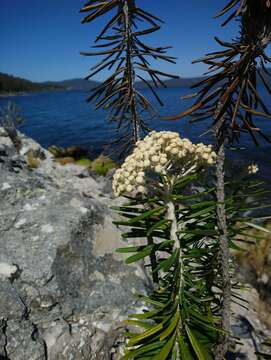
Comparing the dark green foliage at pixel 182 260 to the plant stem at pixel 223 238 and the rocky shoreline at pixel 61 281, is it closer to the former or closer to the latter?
the plant stem at pixel 223 238

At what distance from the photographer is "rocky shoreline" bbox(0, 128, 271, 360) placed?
3.04 metres

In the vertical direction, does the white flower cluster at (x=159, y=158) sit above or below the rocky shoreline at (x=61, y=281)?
above

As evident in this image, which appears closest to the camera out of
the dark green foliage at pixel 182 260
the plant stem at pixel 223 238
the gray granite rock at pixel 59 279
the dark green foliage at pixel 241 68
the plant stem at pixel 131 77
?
the dark green foliage at pixel 241 68

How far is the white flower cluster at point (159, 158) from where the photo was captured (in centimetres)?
137

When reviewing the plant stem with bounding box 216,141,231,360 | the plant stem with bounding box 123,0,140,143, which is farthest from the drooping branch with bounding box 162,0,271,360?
the plant stem with bounding box 123,0,140,143

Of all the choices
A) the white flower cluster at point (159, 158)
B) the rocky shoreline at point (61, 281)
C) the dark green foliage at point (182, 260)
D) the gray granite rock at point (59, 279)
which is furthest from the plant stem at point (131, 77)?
the rocky shoreline at point (61, 281)

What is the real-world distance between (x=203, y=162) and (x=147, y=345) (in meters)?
1.17

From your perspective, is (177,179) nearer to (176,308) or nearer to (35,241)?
(176,308)

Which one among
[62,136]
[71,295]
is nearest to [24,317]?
[71,295]

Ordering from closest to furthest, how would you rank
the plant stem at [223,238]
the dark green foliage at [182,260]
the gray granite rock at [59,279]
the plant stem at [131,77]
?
the plant stem at [223,238] → the dark green foliage at [182,260] → the plant stem at [131,77] → the gray granite rock at [59,279]

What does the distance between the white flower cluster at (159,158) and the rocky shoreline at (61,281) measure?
255cm

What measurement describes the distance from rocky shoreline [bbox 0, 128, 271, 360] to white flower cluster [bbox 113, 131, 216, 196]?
8.35 ft

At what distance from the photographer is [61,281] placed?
3605 mm

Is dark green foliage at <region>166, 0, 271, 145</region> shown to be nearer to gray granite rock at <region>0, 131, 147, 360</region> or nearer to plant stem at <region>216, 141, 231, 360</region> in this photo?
plant stem at <region>216, 141, 231, 360</region>
